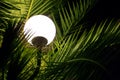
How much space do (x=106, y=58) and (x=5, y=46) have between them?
2.34 ft

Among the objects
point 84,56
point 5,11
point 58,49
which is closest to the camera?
point 84,56

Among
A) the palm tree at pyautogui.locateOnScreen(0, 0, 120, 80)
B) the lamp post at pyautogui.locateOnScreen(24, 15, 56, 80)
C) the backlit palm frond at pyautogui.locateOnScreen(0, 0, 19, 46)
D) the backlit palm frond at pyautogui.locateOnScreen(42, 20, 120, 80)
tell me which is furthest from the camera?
the backlit palm frond at pyautogui.locateOnScreen(0, 0, 19, 46)

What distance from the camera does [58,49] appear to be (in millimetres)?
2352

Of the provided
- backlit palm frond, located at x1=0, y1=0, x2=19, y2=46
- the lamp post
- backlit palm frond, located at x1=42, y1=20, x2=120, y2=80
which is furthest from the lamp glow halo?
backlit palm frond, located at x1=0, y1=0, x2=19, y2=46

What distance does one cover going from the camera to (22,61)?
6.04 feet

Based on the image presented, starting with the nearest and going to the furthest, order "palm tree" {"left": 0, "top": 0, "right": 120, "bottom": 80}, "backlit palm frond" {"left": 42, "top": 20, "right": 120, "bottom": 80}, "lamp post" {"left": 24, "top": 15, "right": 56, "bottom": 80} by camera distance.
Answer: "palm tree" {"left": 0, "top": 0, "right": 120, "bottom": 80} < "backlit palm frond" {"left": 42, "top": 20, "right": 120, "bottom": 80} < "lamp post" {"left": 24, "top": 15, "right": 56, "bottom": 80}

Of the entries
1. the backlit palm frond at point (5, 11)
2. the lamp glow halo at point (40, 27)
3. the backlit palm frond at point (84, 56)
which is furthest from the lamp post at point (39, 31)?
the backlit palm frond at point (5, 11)

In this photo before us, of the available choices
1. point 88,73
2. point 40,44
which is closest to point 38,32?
point 40,44

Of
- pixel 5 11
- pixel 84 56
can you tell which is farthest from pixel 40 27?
pixel 5 11

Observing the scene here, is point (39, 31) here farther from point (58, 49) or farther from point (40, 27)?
point (58, 49)

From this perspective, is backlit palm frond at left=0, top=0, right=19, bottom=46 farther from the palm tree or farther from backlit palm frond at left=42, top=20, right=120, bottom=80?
backlit palm frond at left=42, top=20, right=120, bottom=80

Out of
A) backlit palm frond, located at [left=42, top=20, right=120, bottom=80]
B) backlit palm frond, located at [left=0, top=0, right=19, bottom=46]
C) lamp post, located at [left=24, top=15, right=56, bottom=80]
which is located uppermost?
backlit palm frond, located at [left=0, top=0, right=19, bottom=46]

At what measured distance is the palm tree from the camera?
1786 mm

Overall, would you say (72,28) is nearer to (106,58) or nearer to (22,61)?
(106,58)
